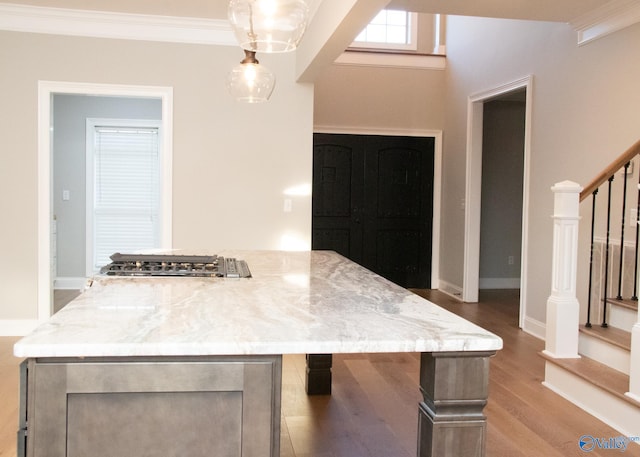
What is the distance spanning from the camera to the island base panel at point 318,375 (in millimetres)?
3586

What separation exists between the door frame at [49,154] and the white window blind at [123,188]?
2221 millimetres

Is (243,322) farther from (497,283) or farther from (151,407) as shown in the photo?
(497,283)

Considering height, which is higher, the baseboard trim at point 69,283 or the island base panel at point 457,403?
the island base panel at point 457,403

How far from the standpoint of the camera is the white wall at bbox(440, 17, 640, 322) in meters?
4.16

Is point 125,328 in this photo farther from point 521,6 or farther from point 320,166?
point 320,166

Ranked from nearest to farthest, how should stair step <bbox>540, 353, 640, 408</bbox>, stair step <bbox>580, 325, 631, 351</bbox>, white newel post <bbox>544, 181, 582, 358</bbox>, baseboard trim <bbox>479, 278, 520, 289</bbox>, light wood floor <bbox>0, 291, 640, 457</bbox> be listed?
1. light wood floor <bbox>0, 291, 640, 457</bbox>
2. stair step <bbox>540, 353, 640, 408</bbox>
3. stair step <bbox>580, 325, 631, 351</bbox>
4. white newel post <bbox>544, 181, 582, 358</bbox>
5. baseboard trim <bbox>479, 278, 520, 289</bbox>

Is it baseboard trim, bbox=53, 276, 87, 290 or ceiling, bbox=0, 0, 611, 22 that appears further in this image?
baseboard trim, bbox=53, 276, 87, 290

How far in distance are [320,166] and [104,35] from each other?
306cm

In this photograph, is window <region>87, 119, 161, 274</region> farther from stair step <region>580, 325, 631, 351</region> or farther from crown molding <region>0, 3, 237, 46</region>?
stair step <region>580, 325, 631, 351</region>

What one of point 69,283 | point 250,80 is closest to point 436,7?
point 250,80

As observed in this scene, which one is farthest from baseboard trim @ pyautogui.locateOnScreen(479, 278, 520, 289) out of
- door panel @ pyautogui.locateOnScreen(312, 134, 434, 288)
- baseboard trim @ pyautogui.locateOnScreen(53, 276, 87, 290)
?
baseboard trim @ pyautogui.locateOnScreen(53, 276, 87, 290)

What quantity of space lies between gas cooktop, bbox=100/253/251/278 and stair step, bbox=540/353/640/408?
6.51ft

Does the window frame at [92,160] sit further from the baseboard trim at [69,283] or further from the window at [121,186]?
the baseboard trim at [69,283]

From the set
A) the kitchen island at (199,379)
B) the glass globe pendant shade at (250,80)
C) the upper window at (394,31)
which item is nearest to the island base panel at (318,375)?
the glass globe pendant shade at (250,80)
